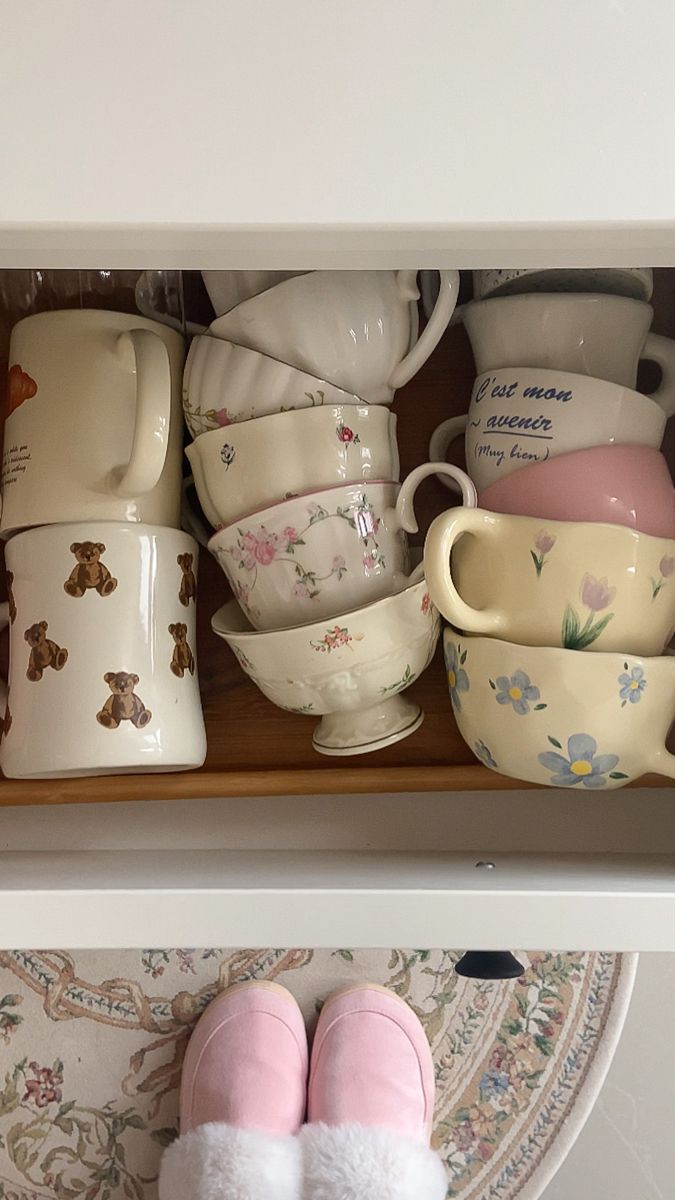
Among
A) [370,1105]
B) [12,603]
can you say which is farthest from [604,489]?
[370,1105]

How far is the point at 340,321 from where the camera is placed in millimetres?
540

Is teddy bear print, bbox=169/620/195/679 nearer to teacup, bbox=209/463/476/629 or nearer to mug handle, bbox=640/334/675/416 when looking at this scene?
teacup, bbox=209/463/476/629

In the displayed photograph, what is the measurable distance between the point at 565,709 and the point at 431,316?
0.23m

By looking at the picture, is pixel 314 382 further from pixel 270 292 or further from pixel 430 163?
pixel 430 163

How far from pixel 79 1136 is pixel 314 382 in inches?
30.4

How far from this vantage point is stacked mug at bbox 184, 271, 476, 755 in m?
0.54

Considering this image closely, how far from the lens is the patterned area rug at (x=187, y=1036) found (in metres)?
0.92

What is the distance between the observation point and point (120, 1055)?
925mm

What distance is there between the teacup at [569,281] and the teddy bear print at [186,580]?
→ 0.23 metres

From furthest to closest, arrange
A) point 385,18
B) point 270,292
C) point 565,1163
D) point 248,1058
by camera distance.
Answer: point 565,1163 → point 248,1058 → point 270,292 → point 385,18

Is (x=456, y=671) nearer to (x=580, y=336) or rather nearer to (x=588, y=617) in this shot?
(x=588, y=617)

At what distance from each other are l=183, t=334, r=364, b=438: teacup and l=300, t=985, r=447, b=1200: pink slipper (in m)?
0.60

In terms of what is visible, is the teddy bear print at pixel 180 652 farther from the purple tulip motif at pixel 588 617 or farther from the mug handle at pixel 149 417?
the purple tulip motif at pixel 588 617

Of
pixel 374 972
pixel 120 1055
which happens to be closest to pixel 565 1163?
pixel 374 972
